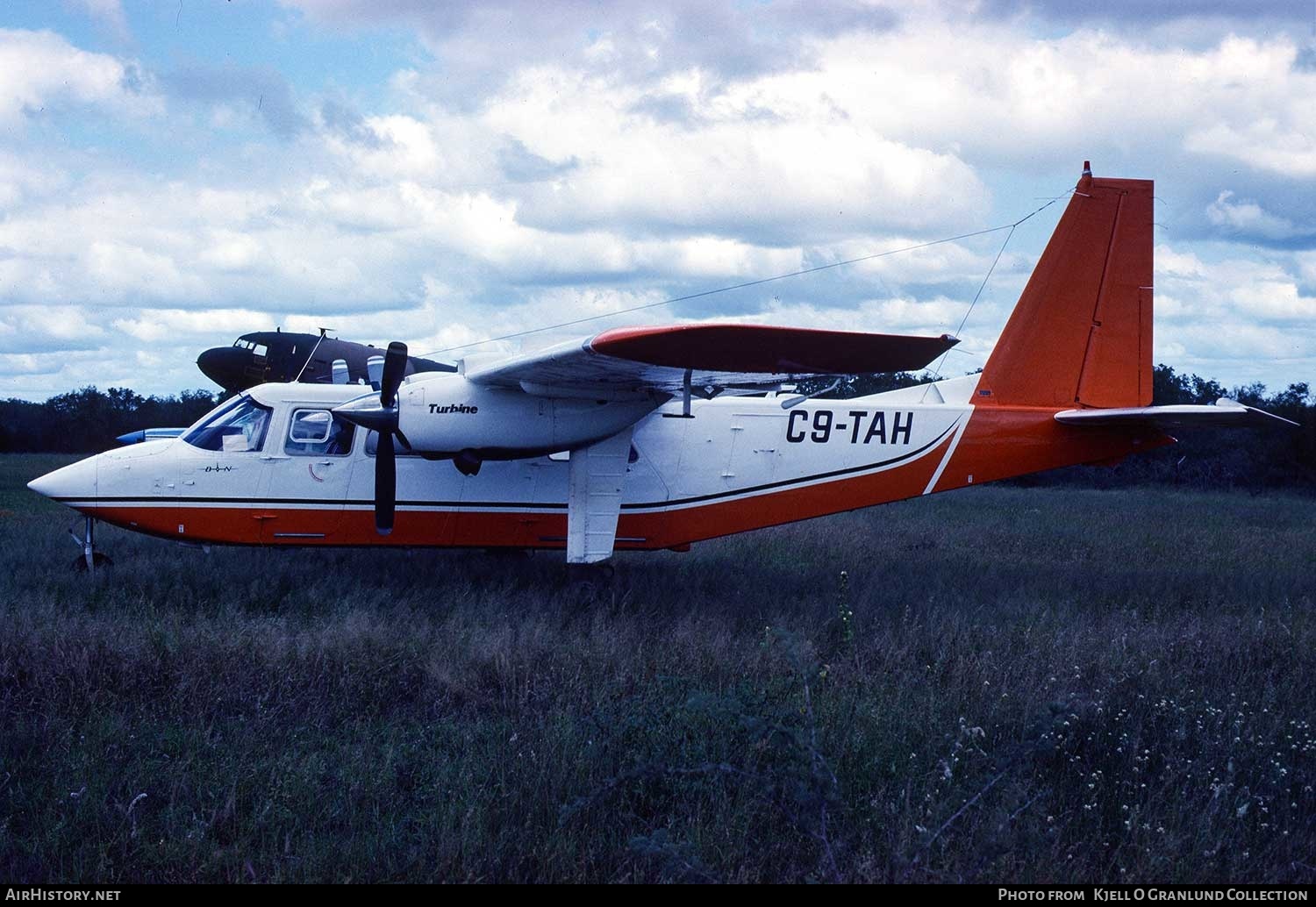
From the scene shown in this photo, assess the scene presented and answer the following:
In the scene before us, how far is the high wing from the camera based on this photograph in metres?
8.20

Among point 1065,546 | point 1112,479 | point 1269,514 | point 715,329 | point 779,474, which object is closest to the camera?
point 715,329

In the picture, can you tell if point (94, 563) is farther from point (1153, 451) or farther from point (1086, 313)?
point (1153, 451)

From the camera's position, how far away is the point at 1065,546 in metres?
16.9

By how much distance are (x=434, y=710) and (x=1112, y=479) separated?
117ft

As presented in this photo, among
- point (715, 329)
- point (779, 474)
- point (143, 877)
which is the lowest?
point (143, 877)

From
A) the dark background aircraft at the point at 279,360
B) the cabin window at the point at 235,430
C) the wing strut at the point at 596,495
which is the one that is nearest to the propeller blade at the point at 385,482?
the cabin window at the point at 235,430

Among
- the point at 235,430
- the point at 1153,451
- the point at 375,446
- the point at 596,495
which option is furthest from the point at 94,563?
the point at 1153,451

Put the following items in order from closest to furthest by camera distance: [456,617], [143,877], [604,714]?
[143,877] → [604,714] → [456,617]

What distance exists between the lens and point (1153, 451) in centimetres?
2861

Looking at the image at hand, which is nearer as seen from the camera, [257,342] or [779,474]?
[779,474]

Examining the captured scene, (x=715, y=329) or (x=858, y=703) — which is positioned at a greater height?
(x=715, y=329)

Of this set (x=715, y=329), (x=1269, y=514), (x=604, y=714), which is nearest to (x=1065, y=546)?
(x=1269, y=514)

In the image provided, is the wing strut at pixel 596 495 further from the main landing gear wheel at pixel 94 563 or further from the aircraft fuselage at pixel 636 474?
the main landing gear wheel at pixel 94 563

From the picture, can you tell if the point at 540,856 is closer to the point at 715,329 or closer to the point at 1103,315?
the point at 715,329
